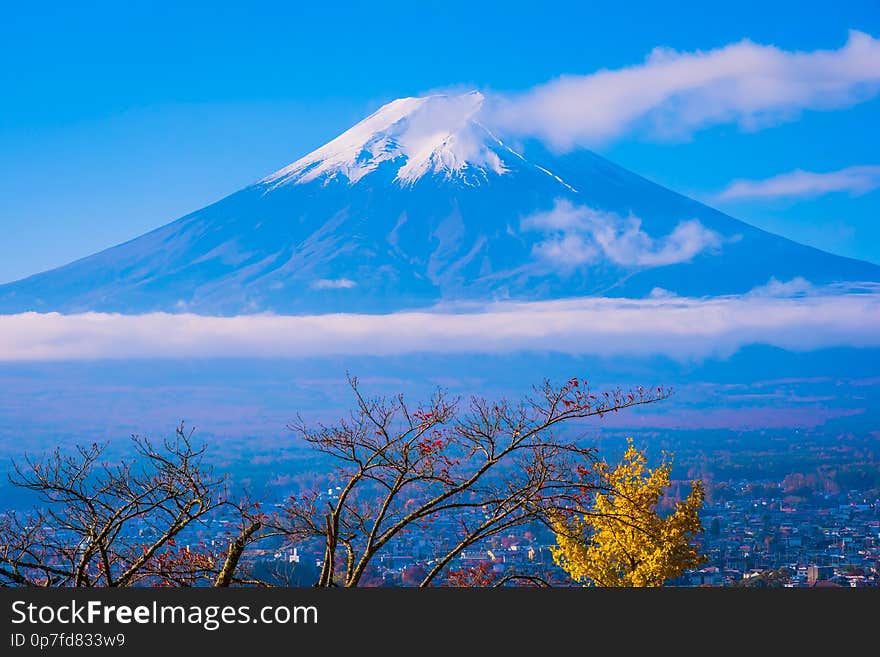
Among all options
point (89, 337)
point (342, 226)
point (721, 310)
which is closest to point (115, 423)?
point (342, 226)

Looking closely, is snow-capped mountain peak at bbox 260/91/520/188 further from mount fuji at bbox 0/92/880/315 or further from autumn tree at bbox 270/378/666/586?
autumn tree at bbox 270/378/666/586

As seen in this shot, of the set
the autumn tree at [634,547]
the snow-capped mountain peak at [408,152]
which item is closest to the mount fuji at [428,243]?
the snow-capped mountain peak at [408,152]

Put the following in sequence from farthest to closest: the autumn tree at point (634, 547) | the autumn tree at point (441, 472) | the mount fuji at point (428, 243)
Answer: the mount fuji at point (428, 243) → the autumn tree at point (634, 547) → the autumn tree at point (441, 472)

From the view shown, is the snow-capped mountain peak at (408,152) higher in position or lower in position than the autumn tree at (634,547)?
higher

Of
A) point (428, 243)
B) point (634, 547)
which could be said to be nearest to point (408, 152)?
point (428, 243)

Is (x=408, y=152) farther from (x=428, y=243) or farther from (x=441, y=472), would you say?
(x=441, y=472)

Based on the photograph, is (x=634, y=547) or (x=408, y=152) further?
(x=408, y=152)

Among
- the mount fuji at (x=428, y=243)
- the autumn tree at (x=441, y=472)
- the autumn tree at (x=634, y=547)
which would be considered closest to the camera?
the autumn tree at (x=441, y=472)

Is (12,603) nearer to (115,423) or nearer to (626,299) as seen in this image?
(115,423)

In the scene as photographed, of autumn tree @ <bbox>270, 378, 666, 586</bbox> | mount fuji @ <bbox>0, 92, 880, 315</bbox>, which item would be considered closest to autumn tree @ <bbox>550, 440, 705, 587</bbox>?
autumn tree @ <bbox>270, 378, 666, 586</bbox>

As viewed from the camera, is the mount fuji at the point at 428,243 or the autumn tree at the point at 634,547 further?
the mount fuji at the point at 428,243

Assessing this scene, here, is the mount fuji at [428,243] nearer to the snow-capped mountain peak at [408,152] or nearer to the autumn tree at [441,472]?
the snow-capped mountain peak at [408,152]
